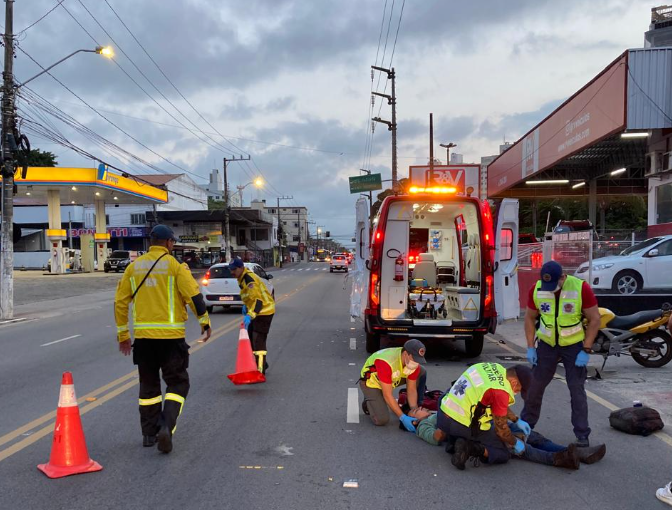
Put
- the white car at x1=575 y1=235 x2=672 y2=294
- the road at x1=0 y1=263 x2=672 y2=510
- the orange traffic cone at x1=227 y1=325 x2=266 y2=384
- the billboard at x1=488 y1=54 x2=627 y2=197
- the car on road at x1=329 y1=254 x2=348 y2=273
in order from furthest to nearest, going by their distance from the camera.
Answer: the car on road at x1=329 y1=254 x2=348 y2=273, the billboard at x1=488 y1=54 x2=627 y2=197, the white car at x1=575 y1=235 x2=672 y2=294, the orange traffic cone at x1=227 y1=325 x2=266 y2=384, the road at x1=0 y1=263 x2=672 y2=510

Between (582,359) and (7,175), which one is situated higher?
(7,175)

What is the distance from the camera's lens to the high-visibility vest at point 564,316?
487 centimetres

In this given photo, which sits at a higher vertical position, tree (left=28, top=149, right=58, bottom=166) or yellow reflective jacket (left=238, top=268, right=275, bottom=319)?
tree (left=28, top=149, right=58, bottom=166)

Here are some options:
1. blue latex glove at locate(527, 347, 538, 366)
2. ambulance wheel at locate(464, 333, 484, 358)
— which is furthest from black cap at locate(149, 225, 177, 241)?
ambulance wheel at locate(464, 333, 484, 358)

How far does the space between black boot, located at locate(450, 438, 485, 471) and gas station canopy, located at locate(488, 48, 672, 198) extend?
13.9 metres

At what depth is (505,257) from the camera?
8.58m

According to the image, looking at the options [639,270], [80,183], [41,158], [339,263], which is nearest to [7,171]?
[639,270]

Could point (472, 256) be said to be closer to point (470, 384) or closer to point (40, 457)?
point (470, 384)

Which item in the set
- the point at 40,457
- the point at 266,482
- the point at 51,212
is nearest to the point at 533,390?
the point at 266,482

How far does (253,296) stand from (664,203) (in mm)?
16296

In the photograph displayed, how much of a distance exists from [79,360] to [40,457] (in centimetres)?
479

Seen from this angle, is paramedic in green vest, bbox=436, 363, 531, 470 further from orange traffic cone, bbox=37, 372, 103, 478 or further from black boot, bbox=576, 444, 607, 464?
orange traffic cone, bbox=37, 372, 103, 478

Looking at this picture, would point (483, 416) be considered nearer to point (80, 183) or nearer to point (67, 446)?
point (67, 446)

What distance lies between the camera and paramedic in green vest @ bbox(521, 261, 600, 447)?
4.77m
